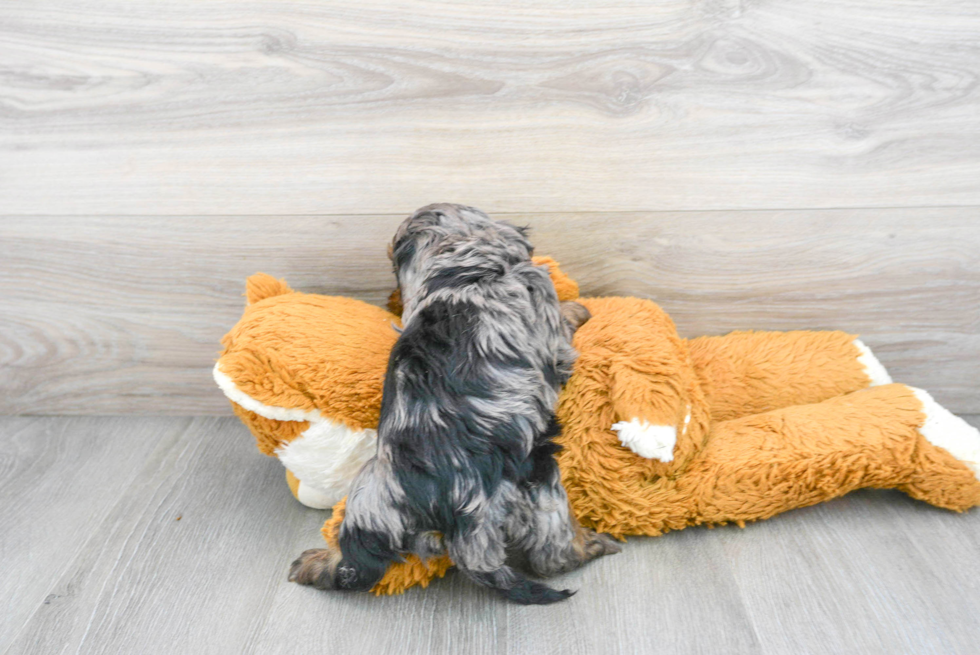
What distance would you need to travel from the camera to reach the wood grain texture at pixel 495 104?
1.53 meters

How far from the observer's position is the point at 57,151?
5.50 ft

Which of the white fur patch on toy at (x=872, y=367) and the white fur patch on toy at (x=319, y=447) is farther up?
the white fur patch on toy at (x=872, y=367)

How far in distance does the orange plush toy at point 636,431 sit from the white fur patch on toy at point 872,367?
108 millimetres

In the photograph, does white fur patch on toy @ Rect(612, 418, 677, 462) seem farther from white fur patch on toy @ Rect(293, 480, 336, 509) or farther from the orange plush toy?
white fur patch on toy @ Rect(293, 480, 336, 509)

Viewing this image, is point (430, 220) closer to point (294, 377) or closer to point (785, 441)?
point (294, 377)

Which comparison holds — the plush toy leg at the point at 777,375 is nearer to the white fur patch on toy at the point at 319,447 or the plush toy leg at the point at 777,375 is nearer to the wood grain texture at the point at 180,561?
the white fur patch on toy at the point at 319,447

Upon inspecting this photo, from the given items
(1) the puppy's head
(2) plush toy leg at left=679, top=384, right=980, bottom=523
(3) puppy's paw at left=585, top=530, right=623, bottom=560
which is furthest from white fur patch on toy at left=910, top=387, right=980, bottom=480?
(1) the puppy's head

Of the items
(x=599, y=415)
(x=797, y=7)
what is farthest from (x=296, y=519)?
(x=797, y=7)

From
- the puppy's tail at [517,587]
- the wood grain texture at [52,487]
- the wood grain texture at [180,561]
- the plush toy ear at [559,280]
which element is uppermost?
the plush toy ear at [559,280]

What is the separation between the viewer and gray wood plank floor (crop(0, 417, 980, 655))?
125 cm

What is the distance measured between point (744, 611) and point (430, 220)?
958 mm

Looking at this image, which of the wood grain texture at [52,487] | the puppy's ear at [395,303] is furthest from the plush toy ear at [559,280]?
the wood grain texture at [52,487]

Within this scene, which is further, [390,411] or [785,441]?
[785,441]

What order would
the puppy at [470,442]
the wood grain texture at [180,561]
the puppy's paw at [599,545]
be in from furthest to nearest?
the puppy's paw at [599,545] < the wood grain texture at [180,561] < the puppy at [470,442]
